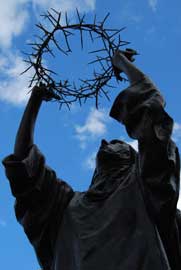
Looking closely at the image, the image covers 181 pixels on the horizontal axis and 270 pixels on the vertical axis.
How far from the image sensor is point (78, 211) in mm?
6055

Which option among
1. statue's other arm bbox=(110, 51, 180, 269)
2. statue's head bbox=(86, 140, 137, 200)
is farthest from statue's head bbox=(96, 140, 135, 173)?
statue's other arm bbox=(110, 51, 180, 269)

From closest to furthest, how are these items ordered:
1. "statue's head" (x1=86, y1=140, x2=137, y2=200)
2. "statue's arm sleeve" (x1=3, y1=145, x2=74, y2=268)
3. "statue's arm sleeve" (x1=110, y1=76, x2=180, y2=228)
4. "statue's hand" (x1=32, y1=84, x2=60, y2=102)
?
"statue's arm sleeve" (x1=110, y1=76, x2=180, y2=228) < "statue's arm sleeve" (x1=3, y1=145, x2=74, y2=268) < "statue's head" (x1=86, y1=140, x2=137, y2=200) < "statue's hand" (x1=32, y1=84, x2=60, y2=102)

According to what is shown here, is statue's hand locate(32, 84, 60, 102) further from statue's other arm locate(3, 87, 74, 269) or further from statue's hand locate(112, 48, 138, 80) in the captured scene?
statue's hand locate(112, 48, 138, 80)

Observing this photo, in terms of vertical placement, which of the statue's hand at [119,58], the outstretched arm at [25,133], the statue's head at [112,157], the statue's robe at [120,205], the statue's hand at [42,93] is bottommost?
the statue's robe at [120,205]

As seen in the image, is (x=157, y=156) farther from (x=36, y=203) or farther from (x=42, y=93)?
(x=42, y=93)

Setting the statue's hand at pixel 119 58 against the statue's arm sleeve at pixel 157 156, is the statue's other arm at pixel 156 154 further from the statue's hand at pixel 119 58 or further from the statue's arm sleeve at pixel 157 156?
the statue's hand at pixel 119 58

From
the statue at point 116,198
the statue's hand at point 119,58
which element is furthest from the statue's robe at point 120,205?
the statue's hand at point 119,58

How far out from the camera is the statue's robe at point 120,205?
5523mm

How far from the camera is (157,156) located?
18.1 feet

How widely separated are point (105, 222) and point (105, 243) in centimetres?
21

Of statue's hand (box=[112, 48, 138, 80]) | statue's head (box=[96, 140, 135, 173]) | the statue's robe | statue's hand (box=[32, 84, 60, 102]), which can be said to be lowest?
the statue's robe

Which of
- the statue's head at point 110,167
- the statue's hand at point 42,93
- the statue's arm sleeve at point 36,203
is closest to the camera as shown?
the statue's arm sleeve at point 36,203

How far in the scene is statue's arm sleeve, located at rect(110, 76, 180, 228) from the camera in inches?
217

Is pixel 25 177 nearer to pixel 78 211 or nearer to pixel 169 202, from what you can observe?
pixel 78 211
